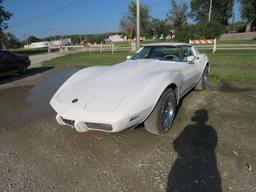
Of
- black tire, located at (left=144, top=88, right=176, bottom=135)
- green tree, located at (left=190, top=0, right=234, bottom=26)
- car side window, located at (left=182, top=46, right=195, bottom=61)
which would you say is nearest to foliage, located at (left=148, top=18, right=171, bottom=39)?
green tree, located at (left=190, top=0, right=234, bottom=26)

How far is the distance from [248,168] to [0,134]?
4.11 meters

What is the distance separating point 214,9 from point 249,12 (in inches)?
587

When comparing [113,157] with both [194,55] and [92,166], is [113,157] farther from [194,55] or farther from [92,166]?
[194,55]

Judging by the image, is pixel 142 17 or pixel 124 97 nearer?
pixel 124 97

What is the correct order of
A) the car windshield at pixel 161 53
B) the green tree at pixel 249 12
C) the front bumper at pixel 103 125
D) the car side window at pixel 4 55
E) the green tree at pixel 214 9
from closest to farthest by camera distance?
the front bumper at pixel 103 125 < the car windshield at pixel 161 53 < the car side window at pixel 4 55 < the green tree at pixel 249 12 < the green tree at pixel 214 9

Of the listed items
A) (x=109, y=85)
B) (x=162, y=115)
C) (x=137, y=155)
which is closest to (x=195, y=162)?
(x=137, y=155)

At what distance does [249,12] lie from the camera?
173 feet

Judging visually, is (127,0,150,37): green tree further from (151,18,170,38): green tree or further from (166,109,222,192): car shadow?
(166,109,222,192): car shadow

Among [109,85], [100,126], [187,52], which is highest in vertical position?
[187,52]

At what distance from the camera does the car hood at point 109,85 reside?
3.59m

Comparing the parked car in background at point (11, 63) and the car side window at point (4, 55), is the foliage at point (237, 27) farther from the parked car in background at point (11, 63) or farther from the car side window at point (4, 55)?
the car side window at point (4, 55)

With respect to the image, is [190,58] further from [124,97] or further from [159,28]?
[159,28]

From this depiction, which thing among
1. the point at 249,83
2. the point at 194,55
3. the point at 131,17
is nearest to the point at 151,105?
the point at 194,55

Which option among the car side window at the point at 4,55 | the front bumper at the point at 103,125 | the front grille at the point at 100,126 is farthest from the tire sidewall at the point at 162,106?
the car side window at the point at 4,55
